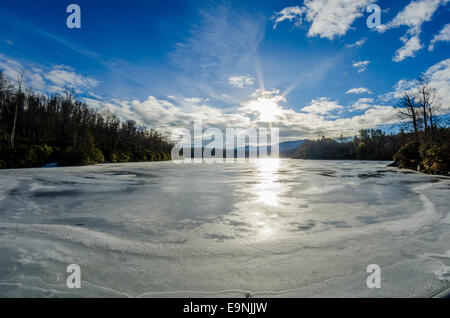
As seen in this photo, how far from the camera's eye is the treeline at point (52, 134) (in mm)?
15870

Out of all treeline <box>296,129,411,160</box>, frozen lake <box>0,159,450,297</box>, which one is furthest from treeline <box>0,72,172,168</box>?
treeline <box>296,129,411,160</box>

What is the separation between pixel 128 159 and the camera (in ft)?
105

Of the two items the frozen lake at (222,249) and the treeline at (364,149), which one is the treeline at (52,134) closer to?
the frozen lake at (222,249)

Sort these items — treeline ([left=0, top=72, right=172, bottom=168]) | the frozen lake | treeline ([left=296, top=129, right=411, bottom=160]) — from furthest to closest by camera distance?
1. treeline ([left=296, top=129, right=411, bottom=160])
2. treeline ([left=0, top=72, right=172, bottom=168])
3. the frozen lake

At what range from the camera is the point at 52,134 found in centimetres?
2681

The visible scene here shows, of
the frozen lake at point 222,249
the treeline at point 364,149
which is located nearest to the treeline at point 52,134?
the frozen lake at point 222,249

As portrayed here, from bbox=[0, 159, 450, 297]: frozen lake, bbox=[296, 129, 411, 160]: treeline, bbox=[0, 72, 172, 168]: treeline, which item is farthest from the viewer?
bbox=[296, 129, 411, 160]: treeline

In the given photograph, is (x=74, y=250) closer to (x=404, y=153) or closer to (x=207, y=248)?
(x=207, y=248)

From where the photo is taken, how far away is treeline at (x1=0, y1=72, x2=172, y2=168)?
1587 centimetres

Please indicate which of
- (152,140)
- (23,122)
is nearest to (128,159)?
(23,122)

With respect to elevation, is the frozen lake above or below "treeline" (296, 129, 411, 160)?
below

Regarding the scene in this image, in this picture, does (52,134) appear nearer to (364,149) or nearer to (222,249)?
(222,249)

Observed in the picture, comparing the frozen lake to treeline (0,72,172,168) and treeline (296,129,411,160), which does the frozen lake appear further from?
treeline (296,129,411,160)
